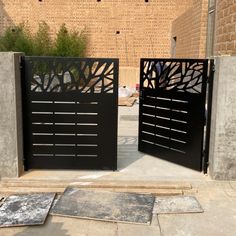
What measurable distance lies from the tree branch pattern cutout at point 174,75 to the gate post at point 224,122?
34 cm

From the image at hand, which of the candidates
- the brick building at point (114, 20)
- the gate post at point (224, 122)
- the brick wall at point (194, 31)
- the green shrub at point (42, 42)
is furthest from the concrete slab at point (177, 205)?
the green shrub at point (42, 42)

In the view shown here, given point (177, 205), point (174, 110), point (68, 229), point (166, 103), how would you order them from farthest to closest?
point (166, 103) → point (174, 110) → point (177, 205) → point (68, 229)

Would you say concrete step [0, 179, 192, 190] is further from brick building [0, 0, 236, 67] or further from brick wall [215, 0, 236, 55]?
brick building [0, 0, 236, 67]

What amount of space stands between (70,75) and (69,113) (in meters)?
0.52

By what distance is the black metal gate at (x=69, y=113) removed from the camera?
4836 millimetres

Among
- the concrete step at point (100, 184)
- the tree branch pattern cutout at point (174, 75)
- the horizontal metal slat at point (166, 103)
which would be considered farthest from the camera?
the horizontal metal slat at point (166, 103)

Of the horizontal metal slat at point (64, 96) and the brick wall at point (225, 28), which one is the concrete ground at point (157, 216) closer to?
the horizontal metal slat at point (64, 96)

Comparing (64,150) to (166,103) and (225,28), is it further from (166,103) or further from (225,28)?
(225,28)

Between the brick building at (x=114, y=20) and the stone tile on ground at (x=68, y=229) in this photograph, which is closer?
the stone tile on ground at (x=68, y=229)

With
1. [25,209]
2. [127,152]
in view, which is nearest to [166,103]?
[127,152]

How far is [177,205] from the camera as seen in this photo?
4090mm

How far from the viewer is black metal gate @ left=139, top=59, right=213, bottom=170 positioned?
502 centimetres

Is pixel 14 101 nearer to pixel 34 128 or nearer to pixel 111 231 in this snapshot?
pixel 34 128

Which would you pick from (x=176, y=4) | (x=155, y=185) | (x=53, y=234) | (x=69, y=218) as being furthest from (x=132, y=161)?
(x=176, y=4)
